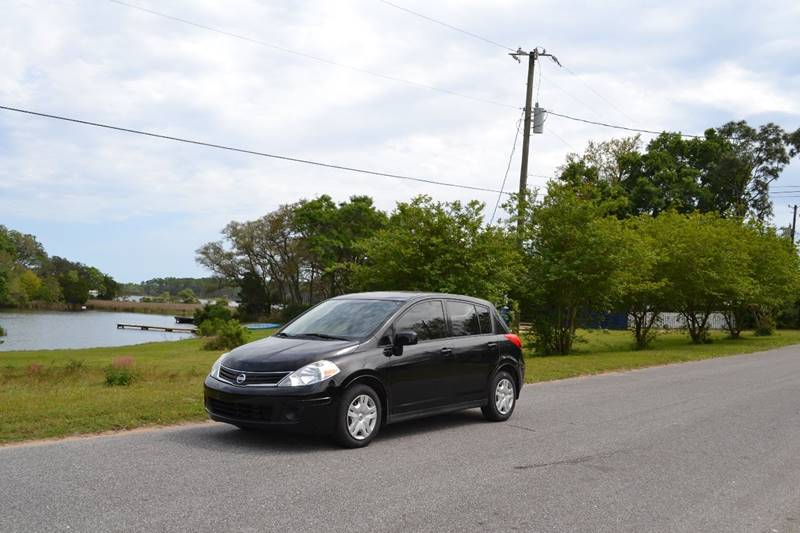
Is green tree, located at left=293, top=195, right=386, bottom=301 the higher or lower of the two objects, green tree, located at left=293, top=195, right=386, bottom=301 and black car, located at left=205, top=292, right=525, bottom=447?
the higher

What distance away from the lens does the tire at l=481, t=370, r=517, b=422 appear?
960cm

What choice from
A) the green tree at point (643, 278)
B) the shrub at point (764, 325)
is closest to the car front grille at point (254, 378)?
the green tree at point (643, 278)

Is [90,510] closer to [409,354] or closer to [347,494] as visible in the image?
[347,494]

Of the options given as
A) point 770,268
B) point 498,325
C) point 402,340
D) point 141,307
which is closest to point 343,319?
point 402,340

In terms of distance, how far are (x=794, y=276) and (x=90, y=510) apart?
3926 centimetres

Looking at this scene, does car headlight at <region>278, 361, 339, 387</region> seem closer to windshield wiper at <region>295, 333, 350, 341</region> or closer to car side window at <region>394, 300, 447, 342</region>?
windshield wiper at <region>295, 333, 350, 341</region>

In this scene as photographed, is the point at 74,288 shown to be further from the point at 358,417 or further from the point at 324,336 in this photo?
the point at 358,417

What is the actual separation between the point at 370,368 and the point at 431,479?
1.70 m

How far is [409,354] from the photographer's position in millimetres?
8352

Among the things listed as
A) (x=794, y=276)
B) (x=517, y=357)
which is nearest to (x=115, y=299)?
(x=794, y=276)

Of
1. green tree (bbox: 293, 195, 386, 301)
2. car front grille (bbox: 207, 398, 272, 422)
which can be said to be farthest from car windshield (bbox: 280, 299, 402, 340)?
green tree (bbox: 293, 195, 386, 301)

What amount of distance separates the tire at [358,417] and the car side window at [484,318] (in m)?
2.38

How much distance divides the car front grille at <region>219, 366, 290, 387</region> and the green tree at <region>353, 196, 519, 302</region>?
1203 centimetres

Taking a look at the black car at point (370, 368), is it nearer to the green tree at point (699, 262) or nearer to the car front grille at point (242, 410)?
the car front grille at point (242, 410)
